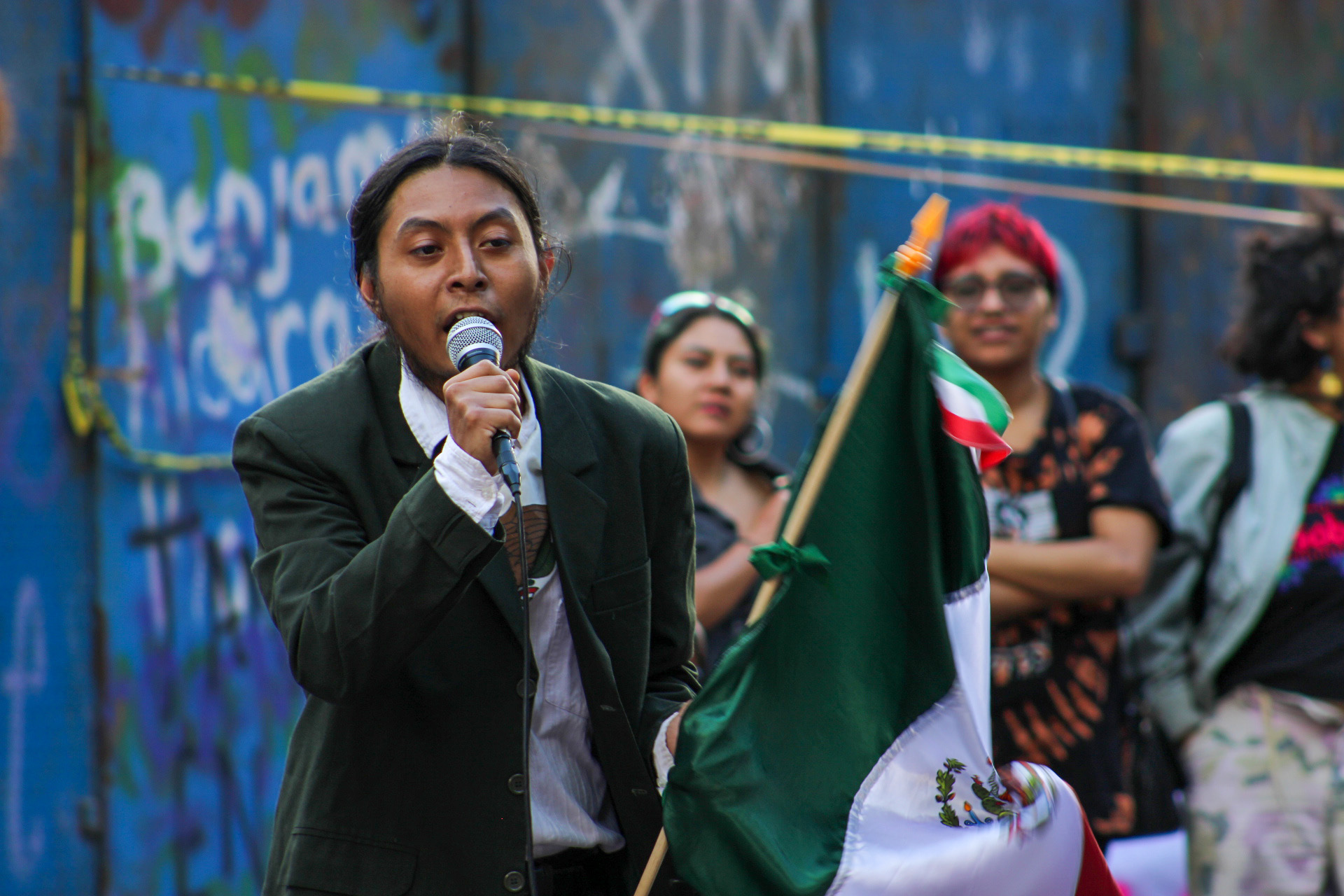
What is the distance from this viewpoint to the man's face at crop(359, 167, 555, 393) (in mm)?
2279

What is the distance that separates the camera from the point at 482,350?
2.13 metres

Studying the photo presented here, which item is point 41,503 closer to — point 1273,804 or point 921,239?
point 921,239

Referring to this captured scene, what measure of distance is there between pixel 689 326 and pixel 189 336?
193cm

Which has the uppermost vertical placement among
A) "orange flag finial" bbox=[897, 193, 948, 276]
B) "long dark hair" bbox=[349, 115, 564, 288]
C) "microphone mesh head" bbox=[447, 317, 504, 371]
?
"long dark hair" bbox=[349, 115, 564, 288]

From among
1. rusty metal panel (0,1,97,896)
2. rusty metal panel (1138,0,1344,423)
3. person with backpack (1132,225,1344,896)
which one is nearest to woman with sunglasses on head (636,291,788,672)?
person with backpack (1132,225,1344,896)

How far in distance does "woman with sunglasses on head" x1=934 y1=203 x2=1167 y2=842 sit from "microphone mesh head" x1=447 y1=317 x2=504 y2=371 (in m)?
1.73

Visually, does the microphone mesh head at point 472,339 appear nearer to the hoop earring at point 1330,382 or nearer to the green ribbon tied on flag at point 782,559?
the green ribbon tied on flag at point 782,559

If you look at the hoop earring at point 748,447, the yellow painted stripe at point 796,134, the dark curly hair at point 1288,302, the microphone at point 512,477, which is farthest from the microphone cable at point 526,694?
the yellow painted stripe at point 796,134

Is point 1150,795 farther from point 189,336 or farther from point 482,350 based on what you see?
point 189,336

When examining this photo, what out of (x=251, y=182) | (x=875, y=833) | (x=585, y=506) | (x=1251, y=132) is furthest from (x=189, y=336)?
(x=1251, y=132)

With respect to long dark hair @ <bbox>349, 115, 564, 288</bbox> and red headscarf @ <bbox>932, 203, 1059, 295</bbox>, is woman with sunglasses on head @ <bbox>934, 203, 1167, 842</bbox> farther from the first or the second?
long dark hair @ <bbox>349, 115, 564, 288</bbox>

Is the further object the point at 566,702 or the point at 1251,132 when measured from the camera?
the point at 1251,132

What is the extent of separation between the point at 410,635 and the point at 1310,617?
114 inches

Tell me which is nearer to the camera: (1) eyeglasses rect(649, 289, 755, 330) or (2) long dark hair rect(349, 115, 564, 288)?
(2) long dark hair rect(349, 115, 564, 288)
